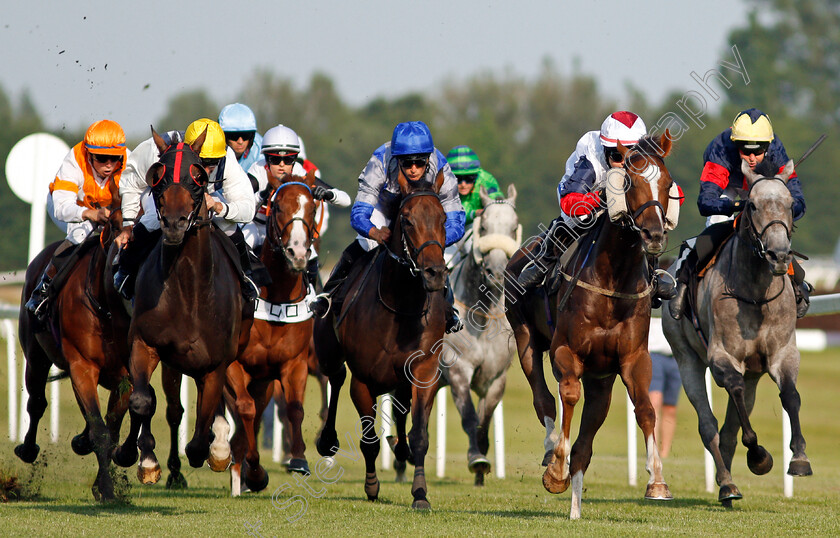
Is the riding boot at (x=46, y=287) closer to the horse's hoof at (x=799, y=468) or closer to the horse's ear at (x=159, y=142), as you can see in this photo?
the horse's ear at (x=159, y=142)

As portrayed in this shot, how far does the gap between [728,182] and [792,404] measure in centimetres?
193

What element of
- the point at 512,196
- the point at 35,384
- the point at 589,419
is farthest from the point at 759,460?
the point at 35,384

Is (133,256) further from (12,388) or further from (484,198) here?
(12,388)

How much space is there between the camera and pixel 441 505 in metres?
8.45

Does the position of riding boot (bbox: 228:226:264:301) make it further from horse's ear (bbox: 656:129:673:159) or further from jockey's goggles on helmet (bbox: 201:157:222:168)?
horse's ear (bbox: 656:129:673:159)

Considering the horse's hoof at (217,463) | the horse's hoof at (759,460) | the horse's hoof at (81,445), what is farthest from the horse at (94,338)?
the horse's hoof at (759,460)

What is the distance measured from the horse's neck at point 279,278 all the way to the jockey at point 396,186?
0.40m

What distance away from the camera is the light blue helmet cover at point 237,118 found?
1033 cm

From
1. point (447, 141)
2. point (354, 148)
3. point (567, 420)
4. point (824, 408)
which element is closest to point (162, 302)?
point (567, 420)

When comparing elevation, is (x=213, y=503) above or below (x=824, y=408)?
below

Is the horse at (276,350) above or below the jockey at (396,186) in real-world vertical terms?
below

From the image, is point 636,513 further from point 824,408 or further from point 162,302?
point 824,408

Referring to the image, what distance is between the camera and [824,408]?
68.6ft

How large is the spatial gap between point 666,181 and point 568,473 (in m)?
1.92
